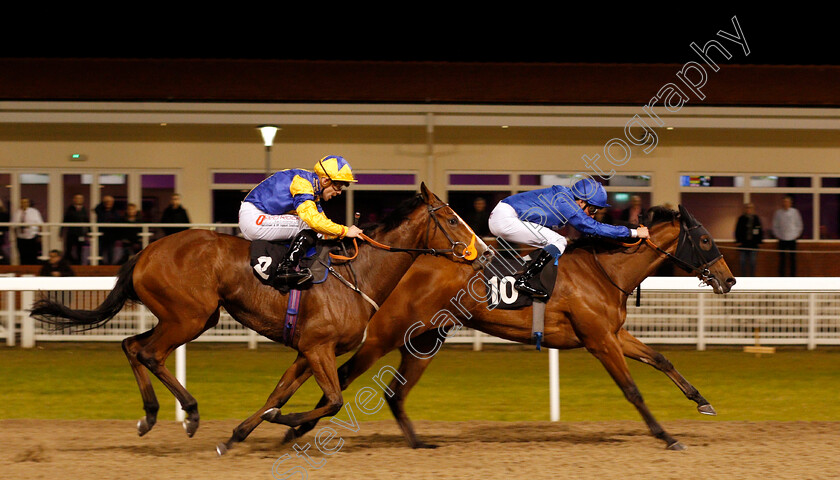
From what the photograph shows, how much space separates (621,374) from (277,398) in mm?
1778

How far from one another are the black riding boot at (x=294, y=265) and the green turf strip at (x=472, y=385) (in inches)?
57.8

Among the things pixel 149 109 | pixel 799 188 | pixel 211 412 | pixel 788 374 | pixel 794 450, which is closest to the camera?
pixel 794 450

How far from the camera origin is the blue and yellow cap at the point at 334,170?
15.6 ft

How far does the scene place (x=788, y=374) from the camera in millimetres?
7715

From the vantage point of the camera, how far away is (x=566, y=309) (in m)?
5.12

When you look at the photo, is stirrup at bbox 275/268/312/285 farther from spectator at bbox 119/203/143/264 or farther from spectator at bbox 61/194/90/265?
spectator at bbox 61/194/90/265

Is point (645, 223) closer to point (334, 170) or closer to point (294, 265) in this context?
point (334, 170)

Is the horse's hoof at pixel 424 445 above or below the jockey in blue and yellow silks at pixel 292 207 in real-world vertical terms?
below

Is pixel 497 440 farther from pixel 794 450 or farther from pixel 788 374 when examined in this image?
pixel 788 374

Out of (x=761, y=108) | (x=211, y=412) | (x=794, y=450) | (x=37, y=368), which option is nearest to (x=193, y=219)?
(x=37, y=368)

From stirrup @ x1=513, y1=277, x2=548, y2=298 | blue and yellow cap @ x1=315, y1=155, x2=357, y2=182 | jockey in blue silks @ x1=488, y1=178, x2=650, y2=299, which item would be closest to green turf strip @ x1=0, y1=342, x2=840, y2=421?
stirrup @ x1=513, y1=277, x2=548, y2=298

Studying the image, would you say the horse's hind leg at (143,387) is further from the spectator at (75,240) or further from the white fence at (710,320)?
the spectator at (75,240)

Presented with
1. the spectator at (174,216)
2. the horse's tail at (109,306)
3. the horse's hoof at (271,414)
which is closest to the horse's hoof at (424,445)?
the horse's hoof at (271,414)

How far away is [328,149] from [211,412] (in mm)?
6375
